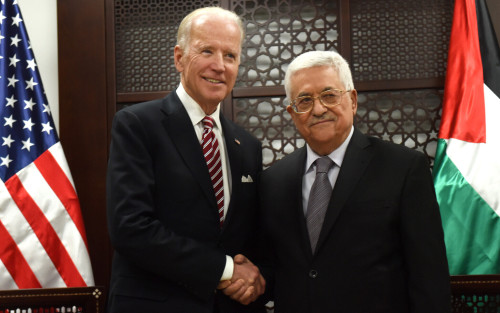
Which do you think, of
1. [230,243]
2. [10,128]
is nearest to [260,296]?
[230,243]

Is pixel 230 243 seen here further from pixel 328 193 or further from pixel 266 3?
pixel 266 3

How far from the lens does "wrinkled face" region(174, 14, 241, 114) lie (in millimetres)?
1923

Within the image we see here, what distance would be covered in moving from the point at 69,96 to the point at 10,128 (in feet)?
1.37

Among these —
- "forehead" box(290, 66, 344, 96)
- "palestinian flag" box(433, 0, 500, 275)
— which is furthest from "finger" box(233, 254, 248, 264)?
"palestinian flag" box(433, 0, 500, 275)

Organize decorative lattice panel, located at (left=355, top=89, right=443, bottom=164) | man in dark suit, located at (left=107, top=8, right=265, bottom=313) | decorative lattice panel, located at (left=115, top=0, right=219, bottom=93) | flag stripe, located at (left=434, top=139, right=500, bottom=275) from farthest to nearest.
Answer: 1. decorative lattice panel, located at (left=115, top=0, right=219, bottom=93)
2. decorative lattice panel, located at (left=355, top=89, right=443, bottom=164)
3. flag stripe, located at (left=434, top=139, right=500, bottom=275)
4. man in dark suit, located at (left=107, top=8, right=265, bottom=313)

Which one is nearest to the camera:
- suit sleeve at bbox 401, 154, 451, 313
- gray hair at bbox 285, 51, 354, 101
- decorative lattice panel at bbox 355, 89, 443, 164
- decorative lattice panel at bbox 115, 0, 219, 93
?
suit sleeve at bbox 401, 154, 451, 313

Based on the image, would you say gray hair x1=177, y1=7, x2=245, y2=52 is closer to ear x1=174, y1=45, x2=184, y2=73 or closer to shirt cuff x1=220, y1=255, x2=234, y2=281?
ear x1=174, y1=45, x2=184, y2=73

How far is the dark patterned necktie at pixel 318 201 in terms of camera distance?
1.75m

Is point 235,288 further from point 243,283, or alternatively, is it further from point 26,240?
point 26,240

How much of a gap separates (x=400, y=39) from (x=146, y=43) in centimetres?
147

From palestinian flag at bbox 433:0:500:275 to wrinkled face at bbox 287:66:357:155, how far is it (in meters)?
1.04

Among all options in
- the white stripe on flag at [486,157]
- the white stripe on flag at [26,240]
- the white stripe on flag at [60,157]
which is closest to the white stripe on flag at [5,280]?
the white stripe on flag at [26,240]

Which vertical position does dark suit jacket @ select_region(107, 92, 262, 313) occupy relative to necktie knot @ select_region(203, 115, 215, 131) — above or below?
below

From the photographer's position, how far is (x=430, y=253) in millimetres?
1628
